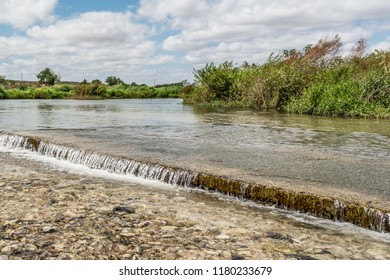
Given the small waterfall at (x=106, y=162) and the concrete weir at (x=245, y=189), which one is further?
the small waterfall at (x=106, y=162)

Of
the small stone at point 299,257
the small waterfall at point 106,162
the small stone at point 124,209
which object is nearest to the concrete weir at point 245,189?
→ the small waterfall at point 106,162

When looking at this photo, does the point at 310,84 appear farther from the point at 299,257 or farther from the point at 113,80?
the point at 113,80

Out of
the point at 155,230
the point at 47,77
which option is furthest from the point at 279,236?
the point at 47,77

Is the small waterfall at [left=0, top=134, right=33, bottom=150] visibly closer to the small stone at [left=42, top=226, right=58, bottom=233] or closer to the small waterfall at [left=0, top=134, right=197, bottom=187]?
the small waterfall at [left=0, top=134, right=197, bottom=187]

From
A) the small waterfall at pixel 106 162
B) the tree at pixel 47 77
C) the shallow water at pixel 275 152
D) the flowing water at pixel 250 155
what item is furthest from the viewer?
the tree at pixel 47 77

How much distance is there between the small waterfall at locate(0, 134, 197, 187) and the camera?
7746mm

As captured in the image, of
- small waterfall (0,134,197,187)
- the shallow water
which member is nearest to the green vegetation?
the shallow water

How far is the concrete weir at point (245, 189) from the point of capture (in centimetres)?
555

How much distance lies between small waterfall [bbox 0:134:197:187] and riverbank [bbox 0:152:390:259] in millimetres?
467

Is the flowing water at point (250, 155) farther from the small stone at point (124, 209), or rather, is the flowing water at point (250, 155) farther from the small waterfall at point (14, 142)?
the small stone at point (124, 209)

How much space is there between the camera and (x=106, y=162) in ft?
30.2

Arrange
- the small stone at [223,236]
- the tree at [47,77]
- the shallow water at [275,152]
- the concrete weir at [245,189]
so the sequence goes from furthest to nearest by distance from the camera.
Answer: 1. the tree at [47,77]
2. the shallow water at [275,152]
3. the concrete weir at [245,189]
4. the small stone at [223,236]

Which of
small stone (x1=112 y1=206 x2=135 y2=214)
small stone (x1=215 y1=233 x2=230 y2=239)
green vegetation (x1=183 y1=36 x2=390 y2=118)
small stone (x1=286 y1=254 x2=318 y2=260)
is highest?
green vegetation (x1=183 y1=36 x2=390 y2=118)

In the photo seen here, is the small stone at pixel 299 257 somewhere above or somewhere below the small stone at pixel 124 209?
below
